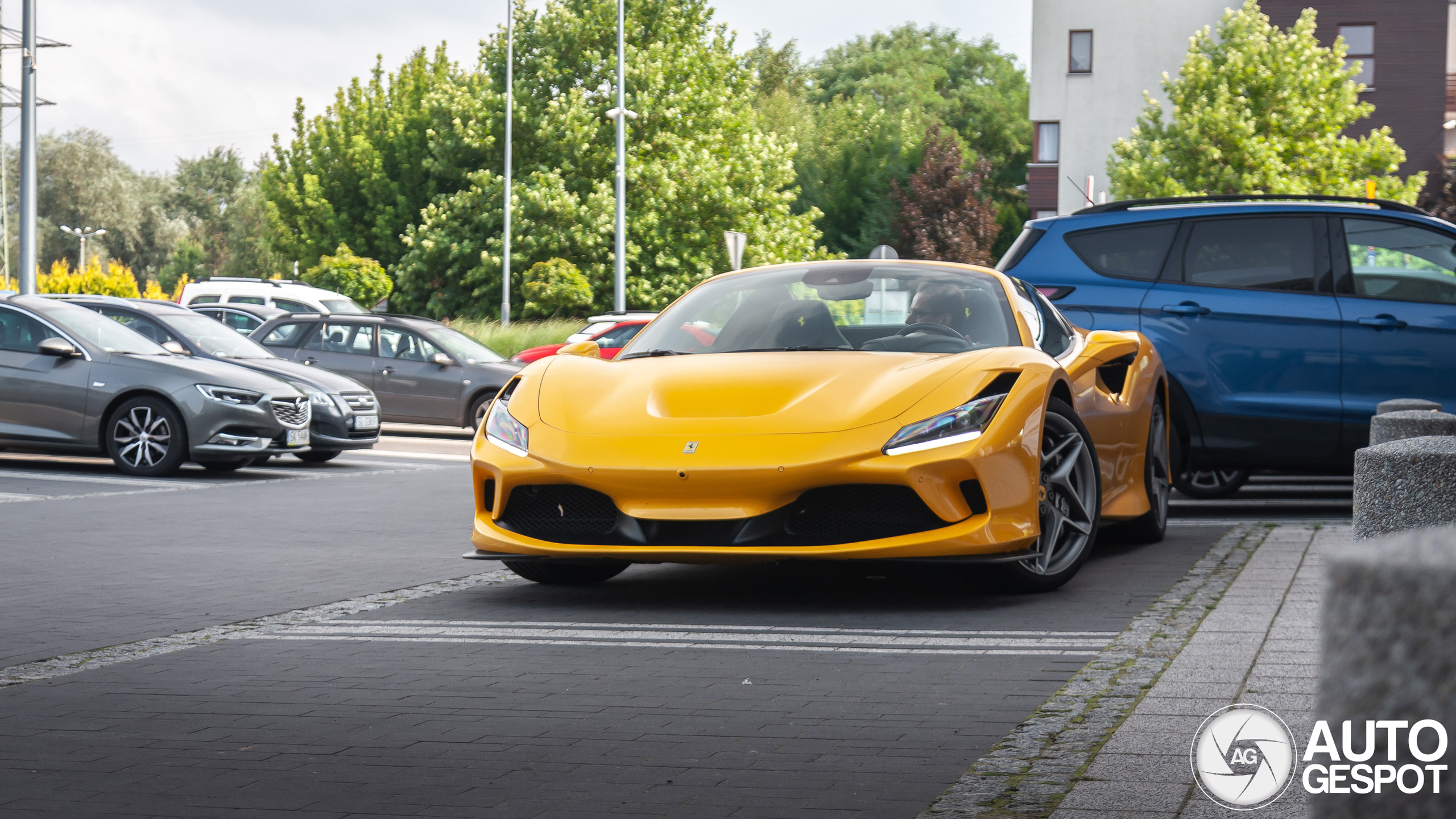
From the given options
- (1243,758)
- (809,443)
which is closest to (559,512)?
(809,443)

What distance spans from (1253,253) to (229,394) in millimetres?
7949

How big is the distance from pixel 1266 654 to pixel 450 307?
42.1 m

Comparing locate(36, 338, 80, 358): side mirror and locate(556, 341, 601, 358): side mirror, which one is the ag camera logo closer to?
locate(556, 341, 601, 358): side mirror

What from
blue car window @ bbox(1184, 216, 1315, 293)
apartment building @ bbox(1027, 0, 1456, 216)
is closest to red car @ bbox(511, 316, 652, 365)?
blue car window @ bbox(1184, 216, 1315, 293)

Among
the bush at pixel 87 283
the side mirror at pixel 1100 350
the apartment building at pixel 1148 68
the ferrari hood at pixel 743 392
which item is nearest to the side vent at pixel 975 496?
the ferrari hood at pixel 743 392

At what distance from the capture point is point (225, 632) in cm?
574

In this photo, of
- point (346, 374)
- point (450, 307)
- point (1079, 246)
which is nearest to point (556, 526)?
point (1079, 246)

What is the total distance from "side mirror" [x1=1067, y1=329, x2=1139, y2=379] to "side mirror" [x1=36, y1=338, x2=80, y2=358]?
29.0 ft

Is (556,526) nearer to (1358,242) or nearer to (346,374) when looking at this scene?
(1358,242)

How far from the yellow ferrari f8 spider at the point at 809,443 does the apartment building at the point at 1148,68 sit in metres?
40.5

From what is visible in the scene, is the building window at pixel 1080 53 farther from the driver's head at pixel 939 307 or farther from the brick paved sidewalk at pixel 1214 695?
the brick paved sidewalk at pixel 1214 695

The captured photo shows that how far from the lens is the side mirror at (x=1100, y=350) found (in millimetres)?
7410

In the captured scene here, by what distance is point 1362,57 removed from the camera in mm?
45344

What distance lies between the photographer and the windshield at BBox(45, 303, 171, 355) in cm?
1352
